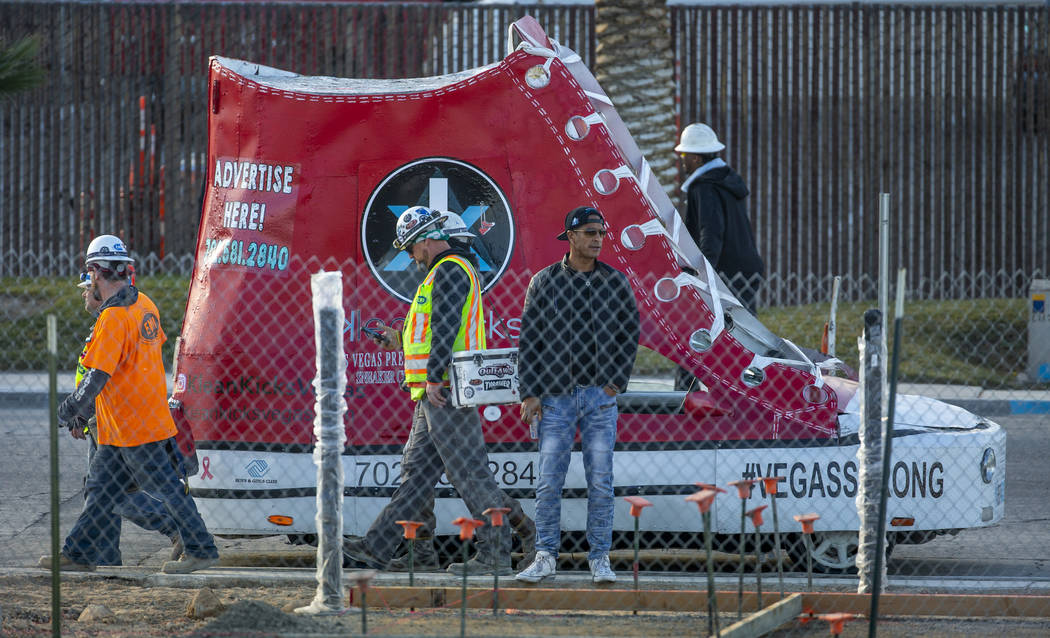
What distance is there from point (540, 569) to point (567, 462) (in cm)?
51

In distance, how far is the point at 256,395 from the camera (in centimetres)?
663

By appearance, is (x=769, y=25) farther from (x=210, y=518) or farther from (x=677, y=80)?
(x=210, y=518)

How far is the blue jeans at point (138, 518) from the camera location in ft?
21.4

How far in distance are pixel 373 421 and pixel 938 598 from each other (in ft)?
9.17

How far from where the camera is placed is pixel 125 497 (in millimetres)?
6543

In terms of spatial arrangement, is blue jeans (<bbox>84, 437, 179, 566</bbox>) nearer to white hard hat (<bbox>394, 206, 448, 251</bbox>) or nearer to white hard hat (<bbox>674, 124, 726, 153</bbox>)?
white hard hat (<bbox>394, 206, 448, 251</bbox>)

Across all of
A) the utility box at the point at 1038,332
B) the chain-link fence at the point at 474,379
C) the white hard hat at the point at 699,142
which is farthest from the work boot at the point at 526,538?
the utility box at the point at 1038,332

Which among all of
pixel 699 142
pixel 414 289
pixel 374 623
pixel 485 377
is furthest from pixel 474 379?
pixel 699 142

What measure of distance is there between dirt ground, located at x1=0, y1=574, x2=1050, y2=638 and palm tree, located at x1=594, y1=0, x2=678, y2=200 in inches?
372

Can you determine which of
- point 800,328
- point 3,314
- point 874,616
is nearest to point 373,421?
point 874,616

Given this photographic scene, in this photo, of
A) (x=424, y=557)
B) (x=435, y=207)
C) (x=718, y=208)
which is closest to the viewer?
(x=435, y=207)

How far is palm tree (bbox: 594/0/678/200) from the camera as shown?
14.7 meters

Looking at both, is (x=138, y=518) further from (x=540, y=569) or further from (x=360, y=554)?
(x=540, y=569)

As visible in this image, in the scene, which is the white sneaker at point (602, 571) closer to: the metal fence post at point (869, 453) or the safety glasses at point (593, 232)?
the metal fence post at point (869, 453)
